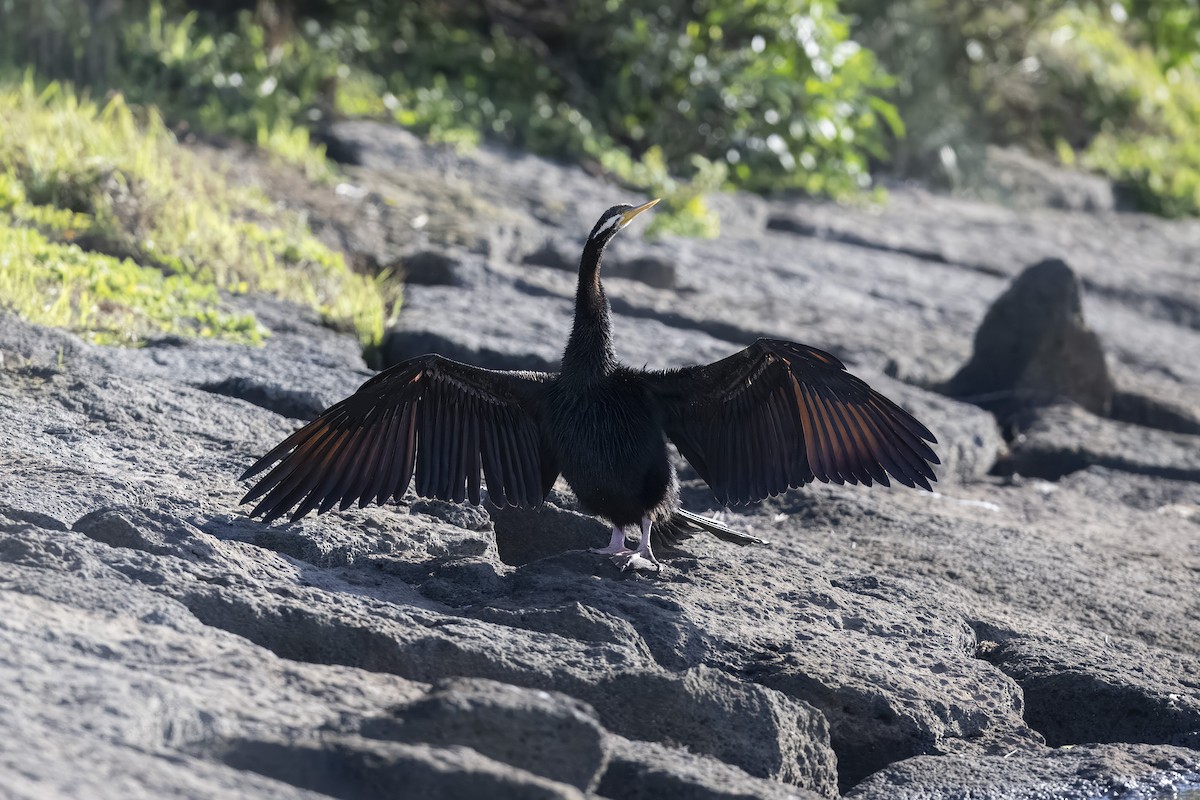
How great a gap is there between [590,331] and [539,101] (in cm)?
607

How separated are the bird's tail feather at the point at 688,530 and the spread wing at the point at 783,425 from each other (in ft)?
0.31

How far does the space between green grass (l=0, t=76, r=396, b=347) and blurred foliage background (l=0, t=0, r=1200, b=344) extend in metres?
0.02

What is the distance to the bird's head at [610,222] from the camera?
4.62m

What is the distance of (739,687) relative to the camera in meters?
3.56

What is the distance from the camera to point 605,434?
443cm

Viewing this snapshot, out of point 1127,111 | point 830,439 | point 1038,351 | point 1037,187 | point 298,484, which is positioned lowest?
A: point 298,484

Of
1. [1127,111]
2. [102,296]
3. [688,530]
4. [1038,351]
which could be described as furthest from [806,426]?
[1127,111]

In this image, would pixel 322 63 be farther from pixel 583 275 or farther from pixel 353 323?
pixel 583 275

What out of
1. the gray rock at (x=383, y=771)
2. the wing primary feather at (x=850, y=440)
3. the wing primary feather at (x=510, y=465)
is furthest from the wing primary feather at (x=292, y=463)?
the wing primary feather at (x=850, y=440)

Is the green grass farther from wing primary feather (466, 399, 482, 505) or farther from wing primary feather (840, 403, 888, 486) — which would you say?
wing primary feather (840, 403, 888, 486)

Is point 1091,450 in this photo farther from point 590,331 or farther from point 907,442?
point 590,331

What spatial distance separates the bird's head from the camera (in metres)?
4.62

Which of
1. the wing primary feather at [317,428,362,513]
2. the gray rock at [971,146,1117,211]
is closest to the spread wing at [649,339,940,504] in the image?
the wing primary feather at [317,428,362,513]

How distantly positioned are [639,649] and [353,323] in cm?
293
